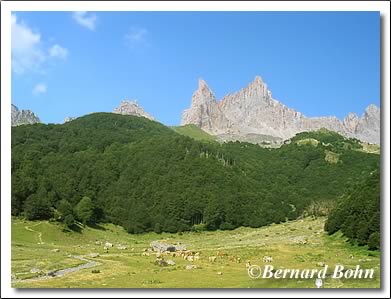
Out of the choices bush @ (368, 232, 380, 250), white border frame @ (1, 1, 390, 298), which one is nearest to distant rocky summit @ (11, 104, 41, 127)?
white border frame @ (1, 1, 390, 298)

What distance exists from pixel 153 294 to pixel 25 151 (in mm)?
70086

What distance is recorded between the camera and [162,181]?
80.3 meters

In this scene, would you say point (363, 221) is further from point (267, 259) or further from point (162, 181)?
point (162, 181)

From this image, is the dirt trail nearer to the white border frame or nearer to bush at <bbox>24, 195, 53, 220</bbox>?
the white border frame

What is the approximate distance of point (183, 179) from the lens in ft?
270

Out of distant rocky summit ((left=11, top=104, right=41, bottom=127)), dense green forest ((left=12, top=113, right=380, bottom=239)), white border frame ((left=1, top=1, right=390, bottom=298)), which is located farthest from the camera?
dense green forest ((left=12, top=113, right=380, bottom=239))

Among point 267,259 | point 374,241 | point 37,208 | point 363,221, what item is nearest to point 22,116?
point 37,208

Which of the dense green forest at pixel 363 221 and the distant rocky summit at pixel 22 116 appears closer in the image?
the dense green forest at pixel 363 221

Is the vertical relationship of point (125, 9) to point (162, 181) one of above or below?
above

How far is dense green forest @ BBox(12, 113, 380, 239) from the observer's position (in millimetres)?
66938

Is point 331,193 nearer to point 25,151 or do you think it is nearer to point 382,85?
point 25,151

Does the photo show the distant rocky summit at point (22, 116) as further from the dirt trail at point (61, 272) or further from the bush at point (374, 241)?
the bush at point (374, 241)

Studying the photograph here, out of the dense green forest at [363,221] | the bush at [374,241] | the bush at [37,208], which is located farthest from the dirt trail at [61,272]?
the bush at [37,208]

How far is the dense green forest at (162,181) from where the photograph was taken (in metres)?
66.9
